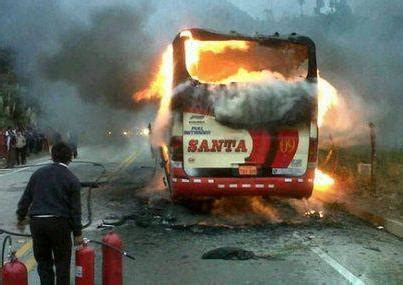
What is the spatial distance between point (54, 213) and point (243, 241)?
3.66 m

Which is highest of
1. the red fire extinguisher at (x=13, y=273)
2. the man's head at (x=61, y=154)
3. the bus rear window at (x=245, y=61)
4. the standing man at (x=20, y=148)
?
the bus rear window at (x=245, y=61)

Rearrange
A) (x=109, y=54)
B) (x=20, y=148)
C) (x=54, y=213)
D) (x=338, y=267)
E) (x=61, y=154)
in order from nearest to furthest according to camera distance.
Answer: (x=54, y=213)
(x=61, y=154)
(x=338, y=267)
(x=109, y=54)
(x=20, y=148)

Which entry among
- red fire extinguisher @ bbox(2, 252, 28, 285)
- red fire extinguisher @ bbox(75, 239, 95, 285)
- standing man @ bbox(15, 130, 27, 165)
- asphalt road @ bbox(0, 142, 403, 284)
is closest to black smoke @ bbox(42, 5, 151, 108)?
asphalt road @ bbox(0, 142, 403, 284)

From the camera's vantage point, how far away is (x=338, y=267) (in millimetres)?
6352

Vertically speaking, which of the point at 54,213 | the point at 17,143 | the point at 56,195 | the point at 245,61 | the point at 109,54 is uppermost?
the point at 109,54

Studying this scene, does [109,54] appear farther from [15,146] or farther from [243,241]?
[15,146]

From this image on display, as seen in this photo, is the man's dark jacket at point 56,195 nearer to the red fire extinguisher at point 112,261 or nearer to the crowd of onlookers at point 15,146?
the red fire extinguisher at point 112,261

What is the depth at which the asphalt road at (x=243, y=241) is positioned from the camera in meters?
6.05

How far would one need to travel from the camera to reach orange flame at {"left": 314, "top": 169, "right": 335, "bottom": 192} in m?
12.5

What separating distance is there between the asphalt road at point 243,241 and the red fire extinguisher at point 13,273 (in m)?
1.50

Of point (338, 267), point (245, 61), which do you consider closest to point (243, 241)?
point (338, 267)

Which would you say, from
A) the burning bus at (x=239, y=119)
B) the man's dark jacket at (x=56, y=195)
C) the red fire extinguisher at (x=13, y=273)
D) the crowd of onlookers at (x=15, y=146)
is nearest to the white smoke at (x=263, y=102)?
the burning bus at (x=239, y=119)

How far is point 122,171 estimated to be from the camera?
1809 centimetres

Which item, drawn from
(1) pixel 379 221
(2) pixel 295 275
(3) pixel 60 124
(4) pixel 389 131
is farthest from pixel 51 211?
(4) pixel 389 131
